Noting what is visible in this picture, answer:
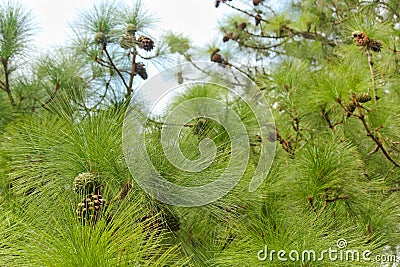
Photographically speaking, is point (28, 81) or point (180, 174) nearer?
point (180, 174)

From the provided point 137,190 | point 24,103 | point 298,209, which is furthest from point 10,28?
point 298,209

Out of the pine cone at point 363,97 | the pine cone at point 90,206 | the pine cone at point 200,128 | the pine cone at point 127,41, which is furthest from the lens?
the pine cone at point 127,41

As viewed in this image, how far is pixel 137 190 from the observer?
27.5 inches

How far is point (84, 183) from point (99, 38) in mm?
550

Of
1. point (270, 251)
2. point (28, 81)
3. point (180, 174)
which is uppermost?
point (28, 81)

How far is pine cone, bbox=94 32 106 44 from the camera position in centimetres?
110

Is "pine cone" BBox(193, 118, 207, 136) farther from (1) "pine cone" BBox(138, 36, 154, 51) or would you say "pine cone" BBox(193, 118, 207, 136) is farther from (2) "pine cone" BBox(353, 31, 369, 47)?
(2) "pine cone" BBox(353, 31, 369, 47)

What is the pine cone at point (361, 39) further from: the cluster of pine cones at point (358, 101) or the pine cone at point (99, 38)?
the pine cone at point (99, 38)

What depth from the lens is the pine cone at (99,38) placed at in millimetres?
1104

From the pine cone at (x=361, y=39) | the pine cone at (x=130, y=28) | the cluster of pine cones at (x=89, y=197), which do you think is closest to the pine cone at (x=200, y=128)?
the cluster of pine cones at (x=89, y=197)

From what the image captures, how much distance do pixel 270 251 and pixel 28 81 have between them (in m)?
0.81

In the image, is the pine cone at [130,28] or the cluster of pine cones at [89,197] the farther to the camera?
the pine cone at [130,28]

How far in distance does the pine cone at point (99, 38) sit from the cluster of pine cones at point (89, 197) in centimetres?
53

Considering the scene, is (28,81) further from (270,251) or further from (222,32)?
(222,32)
